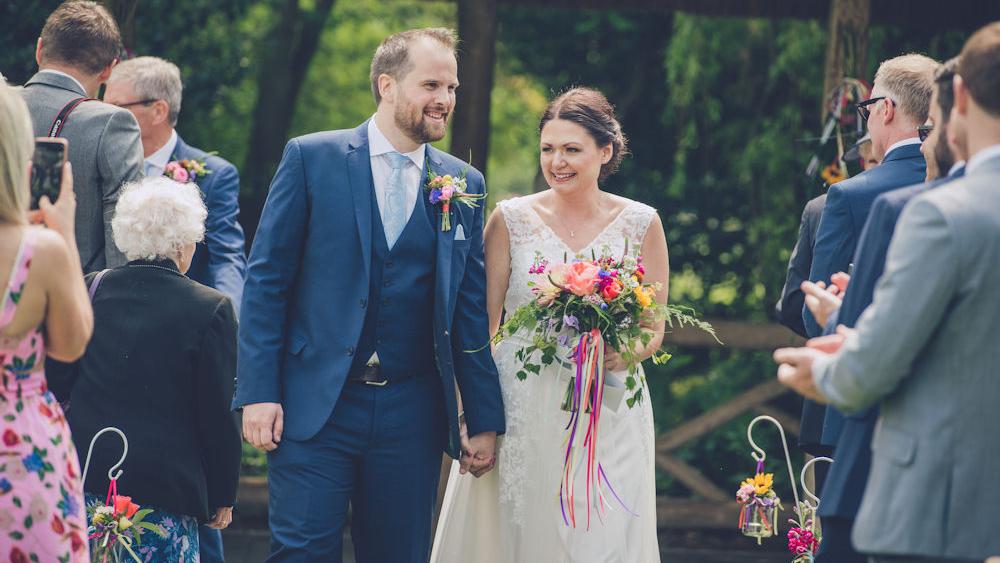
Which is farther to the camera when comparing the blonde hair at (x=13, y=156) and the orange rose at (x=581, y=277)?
the orange rose at (x=581, y=277)

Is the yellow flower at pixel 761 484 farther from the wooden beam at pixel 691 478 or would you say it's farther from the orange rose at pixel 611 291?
the wooden beam at pixel 691 478

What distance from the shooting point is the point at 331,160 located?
465 cm

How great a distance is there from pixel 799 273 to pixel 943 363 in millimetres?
2514

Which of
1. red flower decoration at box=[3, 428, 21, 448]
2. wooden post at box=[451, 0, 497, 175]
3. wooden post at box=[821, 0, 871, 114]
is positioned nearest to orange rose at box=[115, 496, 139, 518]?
red flower decoration at box=[3, 428, 21, 448]

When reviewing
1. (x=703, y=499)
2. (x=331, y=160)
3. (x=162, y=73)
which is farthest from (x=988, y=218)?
(x=703, y=499)

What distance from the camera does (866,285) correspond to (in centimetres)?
368

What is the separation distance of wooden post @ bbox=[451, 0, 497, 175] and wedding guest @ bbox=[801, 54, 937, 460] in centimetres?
343

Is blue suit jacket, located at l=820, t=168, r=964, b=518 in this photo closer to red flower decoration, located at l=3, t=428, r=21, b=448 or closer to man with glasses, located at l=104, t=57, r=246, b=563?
red flower decoration, located at l=3, t=428, r=21, b=448

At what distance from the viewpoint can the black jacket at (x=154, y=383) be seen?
4.54 m

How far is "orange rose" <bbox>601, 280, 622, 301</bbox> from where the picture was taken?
4919 mm

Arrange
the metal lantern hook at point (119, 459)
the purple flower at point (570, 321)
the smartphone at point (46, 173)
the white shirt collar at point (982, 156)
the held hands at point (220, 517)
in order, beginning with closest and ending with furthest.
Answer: the white shirt collar at point (982, 156) → the smartphone at point (46, 173) → the metal lantern hook at point (119, 459) → the held hands at point (220, 517) → the purple flower at point (570, 321)

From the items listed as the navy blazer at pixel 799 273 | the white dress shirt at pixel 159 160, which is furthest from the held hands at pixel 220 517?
the navy blazer at pixel 799 273

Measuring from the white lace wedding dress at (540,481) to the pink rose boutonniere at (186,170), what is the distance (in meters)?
1.55

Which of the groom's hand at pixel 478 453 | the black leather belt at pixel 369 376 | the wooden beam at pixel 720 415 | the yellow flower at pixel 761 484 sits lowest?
the wooden beam at pixel 720 415
